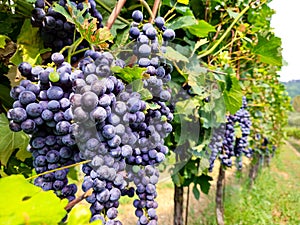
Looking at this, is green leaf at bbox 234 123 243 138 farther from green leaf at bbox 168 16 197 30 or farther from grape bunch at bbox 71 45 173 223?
grape bunch at bbox 71 45 173 223

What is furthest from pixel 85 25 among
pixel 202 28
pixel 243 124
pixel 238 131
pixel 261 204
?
pixel 261 204

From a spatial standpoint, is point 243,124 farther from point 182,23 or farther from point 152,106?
point 152,106

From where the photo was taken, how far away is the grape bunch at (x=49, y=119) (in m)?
0.73

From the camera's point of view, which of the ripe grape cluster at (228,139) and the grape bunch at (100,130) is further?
the ripe grape cluster at (228,139)

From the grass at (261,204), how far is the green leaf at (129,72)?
6.40 m

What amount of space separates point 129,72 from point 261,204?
844cm

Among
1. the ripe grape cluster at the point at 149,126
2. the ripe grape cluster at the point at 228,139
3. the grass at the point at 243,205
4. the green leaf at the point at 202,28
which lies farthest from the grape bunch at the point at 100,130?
the grass at the point at 243,205

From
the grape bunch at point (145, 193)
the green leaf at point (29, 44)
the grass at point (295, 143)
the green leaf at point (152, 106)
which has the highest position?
the green leaf at point (29, 44)

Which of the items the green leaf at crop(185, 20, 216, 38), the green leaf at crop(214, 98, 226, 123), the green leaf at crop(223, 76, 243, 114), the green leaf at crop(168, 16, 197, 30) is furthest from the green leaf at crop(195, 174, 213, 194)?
the green leaf at crop(168, 16, 197, 30)

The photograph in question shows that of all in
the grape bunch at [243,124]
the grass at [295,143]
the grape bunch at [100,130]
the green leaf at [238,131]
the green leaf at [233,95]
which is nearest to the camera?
the grape bunch at [100,130]

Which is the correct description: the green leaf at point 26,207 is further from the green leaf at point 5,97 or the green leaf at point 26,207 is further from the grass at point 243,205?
the grass at point 243,205

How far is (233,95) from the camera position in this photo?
→ 192 cm

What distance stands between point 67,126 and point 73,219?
25cm

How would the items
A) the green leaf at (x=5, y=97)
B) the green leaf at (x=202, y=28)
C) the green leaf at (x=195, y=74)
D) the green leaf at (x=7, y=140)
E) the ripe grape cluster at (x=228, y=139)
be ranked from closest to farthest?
the green leaf at (x=7, y=140), the green leaf at (x=5, y=97), the green leaf at (x=202, y=28), the green leaf at (x=195, y=74), the ripe grape cluster at (x=228, y=139)
